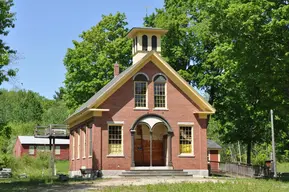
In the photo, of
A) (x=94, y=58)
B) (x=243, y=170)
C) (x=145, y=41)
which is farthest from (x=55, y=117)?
(x=243, y=170)

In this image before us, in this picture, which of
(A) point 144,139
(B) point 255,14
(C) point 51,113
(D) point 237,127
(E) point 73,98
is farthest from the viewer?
(C) point 51,113

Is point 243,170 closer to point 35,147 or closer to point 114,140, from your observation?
point 114,140

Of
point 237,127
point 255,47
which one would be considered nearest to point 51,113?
point 237,127

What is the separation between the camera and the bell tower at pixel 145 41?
1442 inches

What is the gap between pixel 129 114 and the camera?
110 feet

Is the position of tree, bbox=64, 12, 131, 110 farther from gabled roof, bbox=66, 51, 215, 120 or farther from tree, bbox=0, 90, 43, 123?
tree, bbox=0, 90, 43, 123

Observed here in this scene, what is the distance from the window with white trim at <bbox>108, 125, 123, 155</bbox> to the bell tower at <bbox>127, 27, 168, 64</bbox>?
20.6 ft

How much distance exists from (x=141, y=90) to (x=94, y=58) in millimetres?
17786

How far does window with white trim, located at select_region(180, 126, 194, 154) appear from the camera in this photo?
34.3m

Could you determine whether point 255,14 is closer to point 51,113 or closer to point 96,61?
point 96,61

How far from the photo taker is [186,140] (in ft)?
113

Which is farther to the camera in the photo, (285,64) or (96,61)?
(96,61)

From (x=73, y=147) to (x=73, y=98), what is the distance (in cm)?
901

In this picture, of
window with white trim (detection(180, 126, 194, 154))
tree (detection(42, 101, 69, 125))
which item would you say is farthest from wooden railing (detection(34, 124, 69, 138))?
tree (detection(42, 101, 69, 125))
